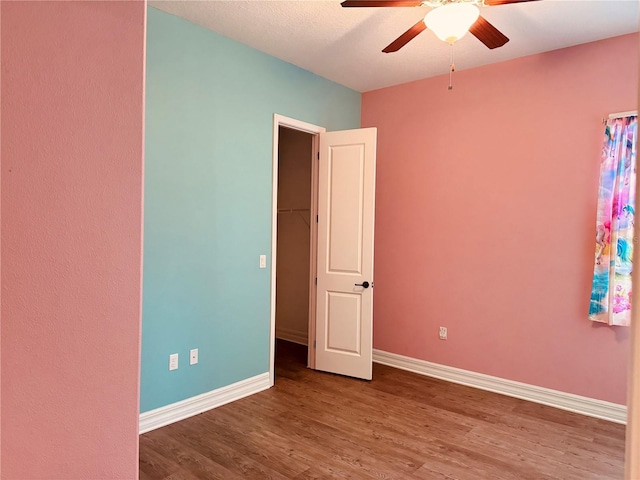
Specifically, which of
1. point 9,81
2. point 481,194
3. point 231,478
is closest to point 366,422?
point 231,478

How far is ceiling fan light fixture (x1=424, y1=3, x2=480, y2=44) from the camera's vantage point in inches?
86.2

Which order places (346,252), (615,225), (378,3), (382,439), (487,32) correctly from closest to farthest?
(378,3), (487,32), (382,439), (615,225), (346,252)

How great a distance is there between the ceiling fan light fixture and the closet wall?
2.93 metres

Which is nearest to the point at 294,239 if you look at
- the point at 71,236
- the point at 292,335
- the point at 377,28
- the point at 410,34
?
the point at 292,335

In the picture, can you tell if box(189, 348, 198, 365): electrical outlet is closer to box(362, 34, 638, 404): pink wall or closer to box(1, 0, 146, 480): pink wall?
box(362, 34, 638, 404): pink wall

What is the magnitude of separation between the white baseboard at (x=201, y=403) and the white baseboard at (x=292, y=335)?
1.57 meters

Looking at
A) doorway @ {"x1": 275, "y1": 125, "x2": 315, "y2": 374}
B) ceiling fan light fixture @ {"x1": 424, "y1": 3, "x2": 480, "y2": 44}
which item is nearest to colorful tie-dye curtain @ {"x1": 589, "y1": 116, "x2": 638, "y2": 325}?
ceiling fan light fixture @ {"x1": 424, "y1": 3, "x2": 480, "y2": 44}

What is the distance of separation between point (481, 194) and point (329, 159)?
145 cm

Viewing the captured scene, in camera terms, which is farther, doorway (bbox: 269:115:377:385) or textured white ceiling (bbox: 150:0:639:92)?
doorway (bbox: 269:115:377:385)

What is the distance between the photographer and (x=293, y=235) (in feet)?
17.6

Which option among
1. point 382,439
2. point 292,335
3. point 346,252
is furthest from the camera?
point 292,335

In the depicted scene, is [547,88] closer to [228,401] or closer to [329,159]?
[329,159]

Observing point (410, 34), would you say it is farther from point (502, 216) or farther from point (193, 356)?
point (193, 356)

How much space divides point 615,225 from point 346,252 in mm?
2140
